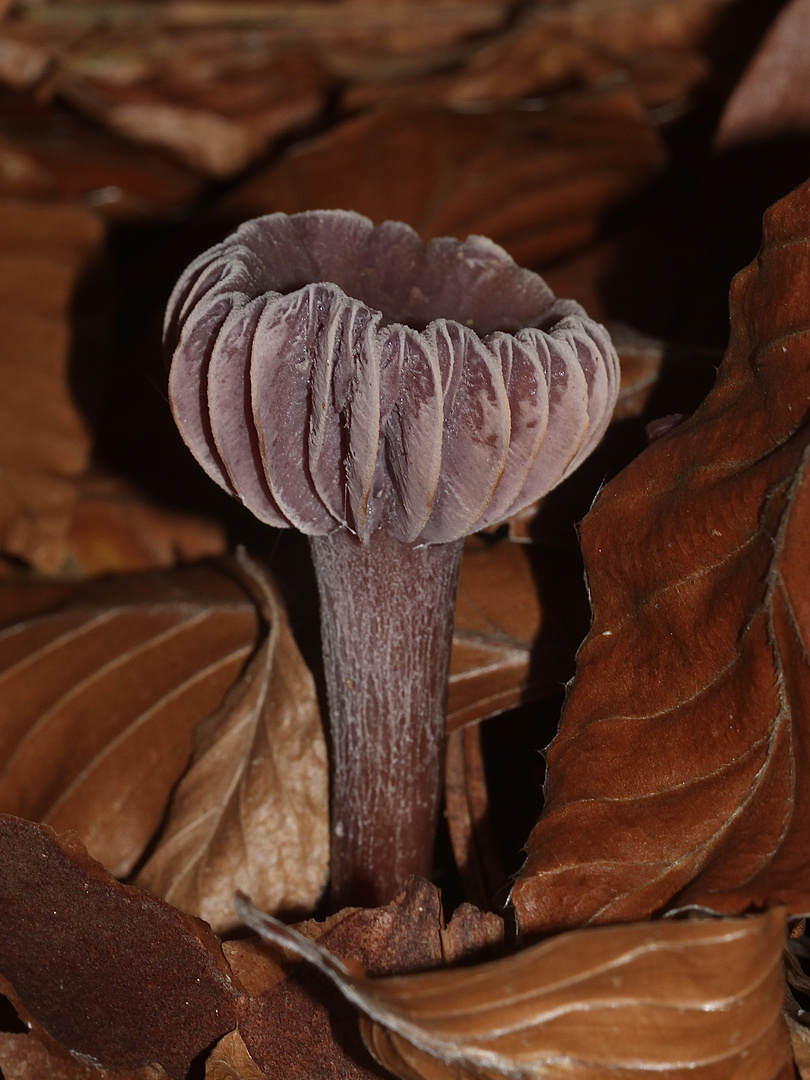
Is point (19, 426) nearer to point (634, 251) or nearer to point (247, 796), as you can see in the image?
point (247, 796)

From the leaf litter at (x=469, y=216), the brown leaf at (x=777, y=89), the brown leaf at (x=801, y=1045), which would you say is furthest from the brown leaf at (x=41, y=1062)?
the brown leaf at (x=777, y=89)

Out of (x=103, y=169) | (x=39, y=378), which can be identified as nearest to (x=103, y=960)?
(x=39, y=378)

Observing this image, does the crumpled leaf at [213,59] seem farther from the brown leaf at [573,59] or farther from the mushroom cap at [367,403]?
the mushroom cap at [367,403]

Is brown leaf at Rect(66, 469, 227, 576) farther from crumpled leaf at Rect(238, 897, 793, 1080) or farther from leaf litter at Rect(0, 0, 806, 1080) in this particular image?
crumpled leaf at Rect(238, 897, 793, 1080)

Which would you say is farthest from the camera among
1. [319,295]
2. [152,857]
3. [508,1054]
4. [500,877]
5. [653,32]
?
[653,32]

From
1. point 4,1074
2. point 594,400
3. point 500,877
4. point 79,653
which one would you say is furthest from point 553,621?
point 4,1074
